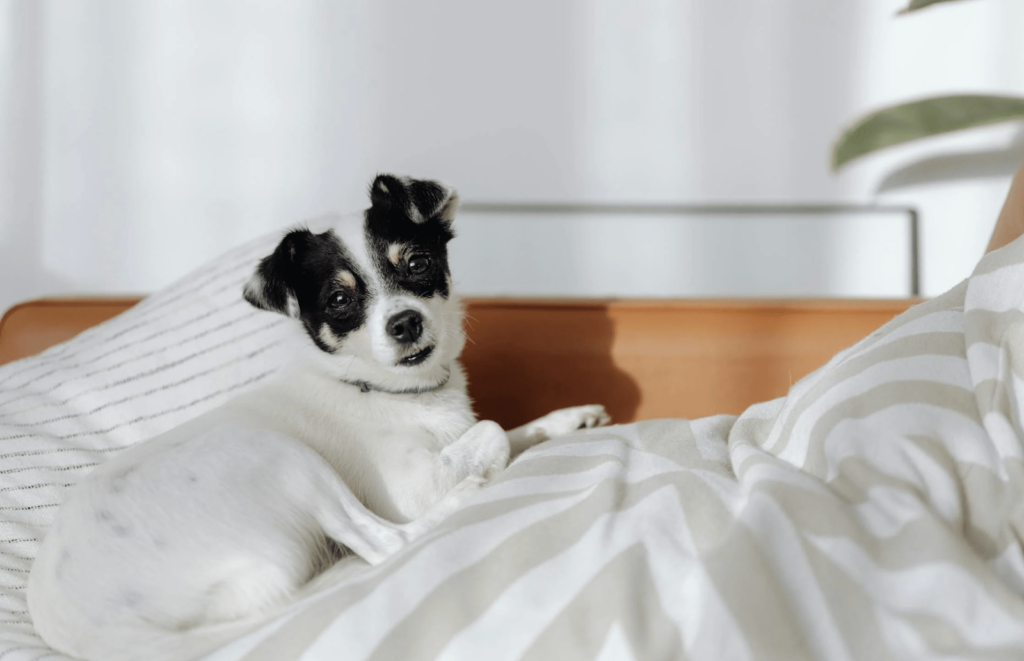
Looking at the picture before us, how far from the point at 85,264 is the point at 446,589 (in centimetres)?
224

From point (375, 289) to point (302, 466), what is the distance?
14.3 inches

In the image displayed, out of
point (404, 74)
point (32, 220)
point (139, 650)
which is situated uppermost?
point (404, 74)

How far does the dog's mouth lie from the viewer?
1.30 meters

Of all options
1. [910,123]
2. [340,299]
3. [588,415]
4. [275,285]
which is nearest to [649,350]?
[588,415]

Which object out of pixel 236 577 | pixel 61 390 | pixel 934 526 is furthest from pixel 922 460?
pixel 61 390

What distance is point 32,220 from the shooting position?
98.0 inches

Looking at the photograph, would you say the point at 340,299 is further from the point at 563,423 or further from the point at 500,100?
the point at 500,100

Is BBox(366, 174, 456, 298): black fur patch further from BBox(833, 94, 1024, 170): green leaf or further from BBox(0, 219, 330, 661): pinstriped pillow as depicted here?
BBox(833, 94, 1024, 170): green leaf

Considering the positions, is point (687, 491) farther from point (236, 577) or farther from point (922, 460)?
point (236, 577)

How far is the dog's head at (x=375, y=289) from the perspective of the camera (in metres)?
1.30

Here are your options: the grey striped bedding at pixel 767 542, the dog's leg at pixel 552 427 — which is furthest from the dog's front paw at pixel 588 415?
the grey striped bedding at pixel 767 542

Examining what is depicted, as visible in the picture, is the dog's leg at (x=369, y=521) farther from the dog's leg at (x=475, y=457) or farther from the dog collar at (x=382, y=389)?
the dog collar at (x=382, y=389)

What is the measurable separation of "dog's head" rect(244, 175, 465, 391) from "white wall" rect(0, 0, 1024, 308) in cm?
100

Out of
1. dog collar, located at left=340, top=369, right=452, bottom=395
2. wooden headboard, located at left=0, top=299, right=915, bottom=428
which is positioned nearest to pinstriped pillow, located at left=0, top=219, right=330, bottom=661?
dog collar, located at left=340, top=369, right=452, bottom=395
